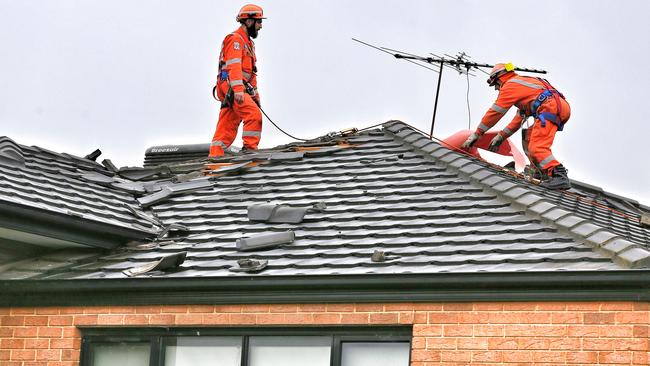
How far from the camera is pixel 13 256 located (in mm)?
11344

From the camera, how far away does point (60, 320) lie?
1048cm

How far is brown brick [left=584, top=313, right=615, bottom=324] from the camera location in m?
8.85

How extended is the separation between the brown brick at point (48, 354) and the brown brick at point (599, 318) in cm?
430

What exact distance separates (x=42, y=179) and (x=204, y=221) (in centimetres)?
167

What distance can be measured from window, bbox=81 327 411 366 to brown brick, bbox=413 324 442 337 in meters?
0.11

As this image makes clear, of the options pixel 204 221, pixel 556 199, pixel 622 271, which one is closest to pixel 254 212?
pixel 204 221

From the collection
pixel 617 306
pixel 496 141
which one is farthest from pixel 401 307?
pixel 496 141

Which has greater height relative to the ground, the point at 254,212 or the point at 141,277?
the point at 254,212

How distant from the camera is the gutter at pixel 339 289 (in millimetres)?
8898

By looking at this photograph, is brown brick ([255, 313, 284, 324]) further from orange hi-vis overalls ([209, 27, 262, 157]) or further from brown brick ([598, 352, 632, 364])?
orange hi-vis overalls ([209, 27, 262, 157])

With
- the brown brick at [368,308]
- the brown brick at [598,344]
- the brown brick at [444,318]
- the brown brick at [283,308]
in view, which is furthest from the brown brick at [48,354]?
the brown brick at [598,344]

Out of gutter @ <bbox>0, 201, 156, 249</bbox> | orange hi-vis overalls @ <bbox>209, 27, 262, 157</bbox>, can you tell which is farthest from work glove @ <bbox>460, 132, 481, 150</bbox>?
gutter @ <bbox>0, 201, 156, 249</bbox>

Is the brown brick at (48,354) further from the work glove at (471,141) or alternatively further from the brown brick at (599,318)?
the work glove at (471,141)

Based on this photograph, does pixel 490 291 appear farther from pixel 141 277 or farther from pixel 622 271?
pixel 141 277
